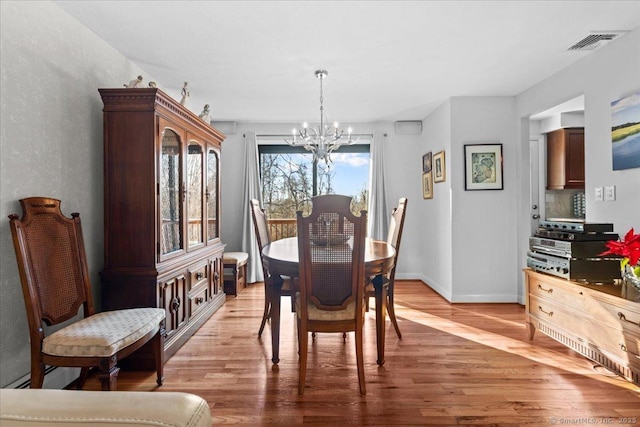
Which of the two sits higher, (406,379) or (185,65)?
(185,65)

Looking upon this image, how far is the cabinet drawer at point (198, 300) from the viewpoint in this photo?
127 inches

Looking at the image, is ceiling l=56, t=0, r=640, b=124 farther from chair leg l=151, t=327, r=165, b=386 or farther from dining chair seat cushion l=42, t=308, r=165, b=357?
chair leg l=151, t=327, r=165, b=386

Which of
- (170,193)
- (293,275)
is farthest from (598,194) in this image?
(170,193)

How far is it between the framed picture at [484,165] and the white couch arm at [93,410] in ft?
13.5

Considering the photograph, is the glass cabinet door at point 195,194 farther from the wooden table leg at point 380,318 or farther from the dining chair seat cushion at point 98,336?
the wooden table leg at point 380,318

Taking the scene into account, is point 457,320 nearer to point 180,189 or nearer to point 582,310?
point 582,310

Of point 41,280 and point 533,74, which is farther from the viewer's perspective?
point 533,74

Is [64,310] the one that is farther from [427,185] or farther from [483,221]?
[427,185]

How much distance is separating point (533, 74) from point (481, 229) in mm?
1717

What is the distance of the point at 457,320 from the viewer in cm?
358

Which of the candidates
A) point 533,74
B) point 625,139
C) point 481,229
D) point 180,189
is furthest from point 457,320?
point 180,189

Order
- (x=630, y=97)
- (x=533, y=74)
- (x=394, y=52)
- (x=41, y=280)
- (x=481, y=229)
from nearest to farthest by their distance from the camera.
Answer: (x=41, y=280), (x=630, y=97), (x=394, y=52), (x=533, y=74), (x=481, y=229)

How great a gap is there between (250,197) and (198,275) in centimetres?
214

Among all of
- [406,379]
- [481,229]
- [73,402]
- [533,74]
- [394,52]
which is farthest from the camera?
[481,229]
